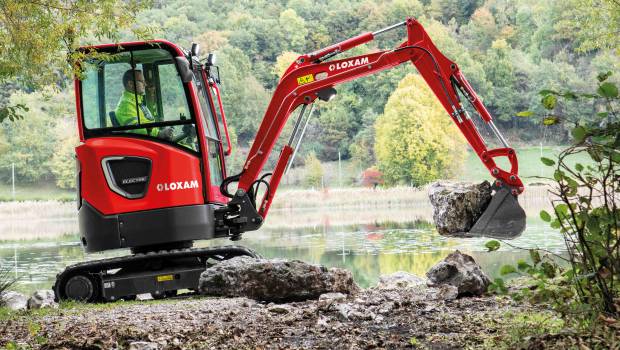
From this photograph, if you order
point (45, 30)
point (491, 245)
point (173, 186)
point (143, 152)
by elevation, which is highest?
point (45, 30)

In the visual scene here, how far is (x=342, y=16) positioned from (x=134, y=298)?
7816 centimetres

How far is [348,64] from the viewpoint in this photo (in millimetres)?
9891

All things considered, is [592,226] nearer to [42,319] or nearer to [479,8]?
[42,319]

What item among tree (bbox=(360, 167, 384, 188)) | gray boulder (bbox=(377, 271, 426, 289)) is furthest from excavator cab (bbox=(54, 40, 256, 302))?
tree (bbox=(360, 167, 384, 188))

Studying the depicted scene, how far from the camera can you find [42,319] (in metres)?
7.79

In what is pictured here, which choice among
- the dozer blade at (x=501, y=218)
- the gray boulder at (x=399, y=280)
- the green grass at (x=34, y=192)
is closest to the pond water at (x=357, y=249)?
the gray boulder at (x=399, y=280)

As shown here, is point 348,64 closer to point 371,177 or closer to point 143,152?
point 143,152

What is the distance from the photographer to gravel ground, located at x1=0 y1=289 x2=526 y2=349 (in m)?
6.04

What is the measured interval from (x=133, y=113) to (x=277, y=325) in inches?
165

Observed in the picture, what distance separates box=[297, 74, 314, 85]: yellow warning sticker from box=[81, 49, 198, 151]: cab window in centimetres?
127

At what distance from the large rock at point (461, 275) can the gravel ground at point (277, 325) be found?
176 mm

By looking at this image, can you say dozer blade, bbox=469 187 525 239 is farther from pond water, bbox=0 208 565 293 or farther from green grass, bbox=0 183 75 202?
green grass, bbox=0 183 75 202

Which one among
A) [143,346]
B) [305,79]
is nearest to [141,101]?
[305,79]

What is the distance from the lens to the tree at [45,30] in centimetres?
830
